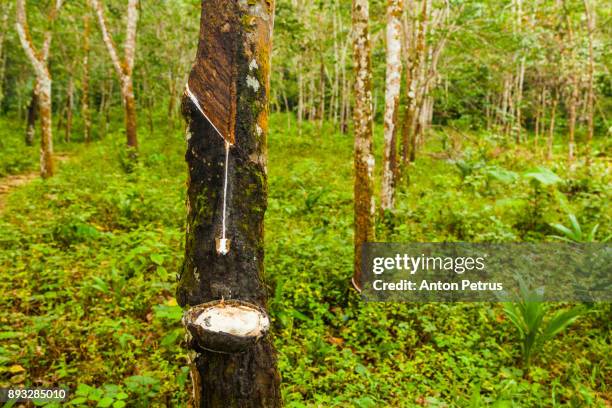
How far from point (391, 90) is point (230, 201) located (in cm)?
524

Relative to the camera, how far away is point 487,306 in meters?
5.53

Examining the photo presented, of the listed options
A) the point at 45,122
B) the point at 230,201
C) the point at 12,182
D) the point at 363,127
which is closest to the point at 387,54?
the point at 363,127

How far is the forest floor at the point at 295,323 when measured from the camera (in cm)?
369

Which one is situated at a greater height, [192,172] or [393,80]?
[393,80]

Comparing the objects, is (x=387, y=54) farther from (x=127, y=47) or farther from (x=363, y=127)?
(x=127, y=47)

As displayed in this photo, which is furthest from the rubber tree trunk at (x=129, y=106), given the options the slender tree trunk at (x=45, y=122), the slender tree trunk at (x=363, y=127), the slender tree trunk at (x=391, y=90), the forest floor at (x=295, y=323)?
the slender tree trunk at (x=363, y=127)

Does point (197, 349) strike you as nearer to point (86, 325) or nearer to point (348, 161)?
point (86, 325)

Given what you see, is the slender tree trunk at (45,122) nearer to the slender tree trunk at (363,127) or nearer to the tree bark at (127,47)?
the tree bark at (127,47)

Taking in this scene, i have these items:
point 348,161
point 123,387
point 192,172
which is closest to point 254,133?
point 192,172

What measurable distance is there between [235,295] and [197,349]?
287 mm

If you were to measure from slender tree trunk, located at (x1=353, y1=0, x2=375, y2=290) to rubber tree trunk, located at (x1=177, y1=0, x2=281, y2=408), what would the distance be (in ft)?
9.75

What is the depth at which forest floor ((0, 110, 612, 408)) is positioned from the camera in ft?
12.1

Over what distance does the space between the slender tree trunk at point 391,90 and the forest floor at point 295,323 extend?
579mm

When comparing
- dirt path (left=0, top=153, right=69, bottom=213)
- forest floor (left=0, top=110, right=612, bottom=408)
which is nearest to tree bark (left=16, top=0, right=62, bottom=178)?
dirt path (left=0, top=153, right=69, bottom=213)
